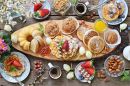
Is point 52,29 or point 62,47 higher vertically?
point 52,29

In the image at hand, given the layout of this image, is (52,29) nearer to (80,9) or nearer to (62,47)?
(62,47)

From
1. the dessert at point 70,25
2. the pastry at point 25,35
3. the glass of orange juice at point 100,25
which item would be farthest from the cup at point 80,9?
the pastry at point 25,35

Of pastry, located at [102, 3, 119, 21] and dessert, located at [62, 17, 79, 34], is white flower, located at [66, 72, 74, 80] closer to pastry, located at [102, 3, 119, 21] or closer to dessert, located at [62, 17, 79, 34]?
dessert, located at [62, 17, 79, 34]

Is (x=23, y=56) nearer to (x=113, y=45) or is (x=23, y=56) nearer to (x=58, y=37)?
(x=58, y=37)

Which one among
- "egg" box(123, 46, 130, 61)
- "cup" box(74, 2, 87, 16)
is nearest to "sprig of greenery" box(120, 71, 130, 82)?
"egg" box(123, 46, 130, 61)

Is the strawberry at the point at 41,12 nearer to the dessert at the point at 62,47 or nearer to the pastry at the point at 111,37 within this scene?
the dessert at the point at 62,47

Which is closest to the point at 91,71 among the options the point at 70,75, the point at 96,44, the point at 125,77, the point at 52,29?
the point at 70,75
